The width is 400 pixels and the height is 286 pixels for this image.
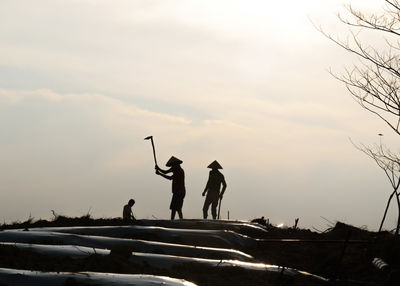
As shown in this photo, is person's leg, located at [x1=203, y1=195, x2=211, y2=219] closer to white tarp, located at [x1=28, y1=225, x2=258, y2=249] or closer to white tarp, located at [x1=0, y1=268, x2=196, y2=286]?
white tarp, located at [x1=28, y1=225, x2=258, y2=249]

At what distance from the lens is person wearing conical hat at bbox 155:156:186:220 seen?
14399mm

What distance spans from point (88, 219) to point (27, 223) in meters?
1.37

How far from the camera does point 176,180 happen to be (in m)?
14.5

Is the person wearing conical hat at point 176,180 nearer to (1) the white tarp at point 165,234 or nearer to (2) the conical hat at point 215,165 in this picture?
(2) the conical hat at point 215,165

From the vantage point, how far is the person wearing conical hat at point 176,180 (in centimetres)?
1440

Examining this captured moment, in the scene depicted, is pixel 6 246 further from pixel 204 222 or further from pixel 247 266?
pixel 204 222

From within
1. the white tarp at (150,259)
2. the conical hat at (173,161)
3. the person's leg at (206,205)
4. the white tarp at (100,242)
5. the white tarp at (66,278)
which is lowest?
the white tarp at (66,278)

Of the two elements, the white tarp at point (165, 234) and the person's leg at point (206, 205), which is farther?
the person's leg at point (206, 205)

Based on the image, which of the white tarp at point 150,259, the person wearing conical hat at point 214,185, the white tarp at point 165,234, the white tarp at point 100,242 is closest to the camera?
the white tarp at point 150,259

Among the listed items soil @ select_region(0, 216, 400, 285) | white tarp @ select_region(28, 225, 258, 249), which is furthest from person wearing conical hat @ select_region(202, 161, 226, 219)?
white tarp @ select_region(28, 225, 258, 249)

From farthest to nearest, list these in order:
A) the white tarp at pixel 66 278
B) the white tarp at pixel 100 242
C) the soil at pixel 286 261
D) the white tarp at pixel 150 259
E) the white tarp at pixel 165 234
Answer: the white tarp at pixel 165 234 → the white tarp at pixel 100 242 → the white tarp at pixel 150 259 → the soil at pixel 286 261 → the white tarp at pixel 66 278

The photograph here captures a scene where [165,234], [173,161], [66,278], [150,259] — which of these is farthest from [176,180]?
[66,278]

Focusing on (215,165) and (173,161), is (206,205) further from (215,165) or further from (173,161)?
(173,161)

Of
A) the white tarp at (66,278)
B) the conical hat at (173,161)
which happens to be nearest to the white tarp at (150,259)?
the white tarp at (66,278)
